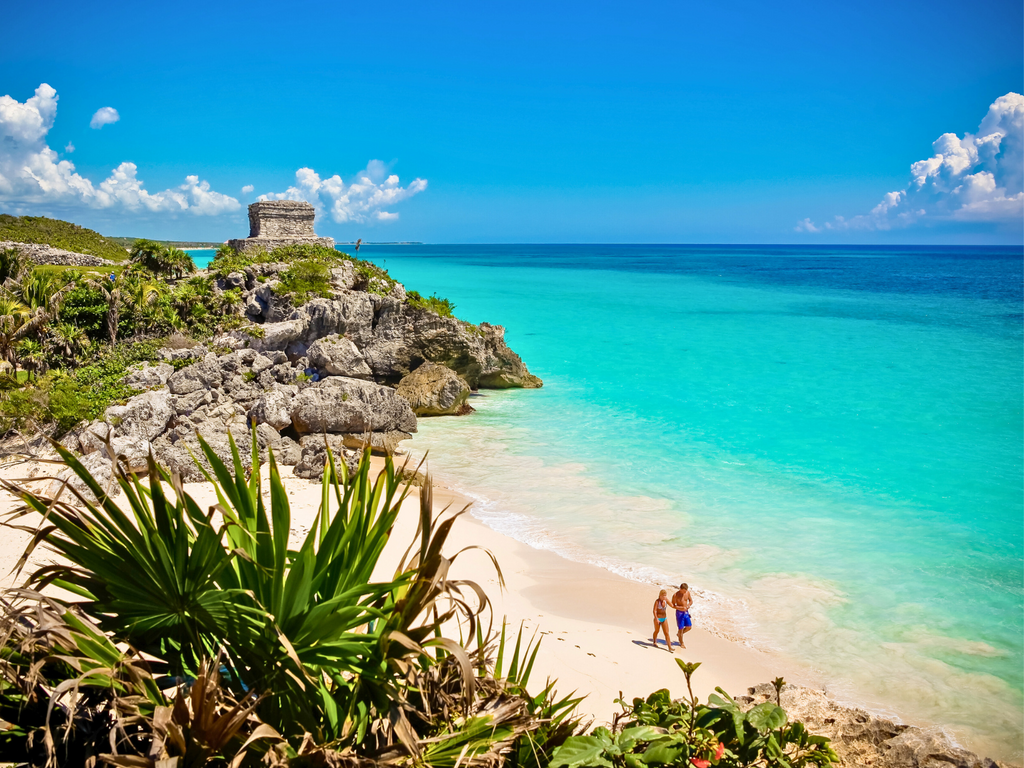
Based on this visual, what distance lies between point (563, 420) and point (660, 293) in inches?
1573

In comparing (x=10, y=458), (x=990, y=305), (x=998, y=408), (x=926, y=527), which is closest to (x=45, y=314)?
(x=10, y=458)

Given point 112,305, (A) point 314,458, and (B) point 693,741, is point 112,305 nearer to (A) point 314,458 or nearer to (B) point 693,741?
(A) point 314,458

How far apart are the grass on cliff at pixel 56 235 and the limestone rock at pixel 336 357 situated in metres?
16.5

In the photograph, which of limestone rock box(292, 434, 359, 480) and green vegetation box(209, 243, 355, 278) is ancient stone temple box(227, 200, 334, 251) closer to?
green vegetation box(209, 243, 355, 278)

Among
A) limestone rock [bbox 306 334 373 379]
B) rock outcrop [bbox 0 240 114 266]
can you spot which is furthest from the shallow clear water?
rock outcrop [bbox 0 240 114 266]

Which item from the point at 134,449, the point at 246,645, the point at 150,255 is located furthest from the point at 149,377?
the point at 246,645

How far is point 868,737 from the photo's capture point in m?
4.93

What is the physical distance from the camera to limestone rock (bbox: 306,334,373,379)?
48.1 feet

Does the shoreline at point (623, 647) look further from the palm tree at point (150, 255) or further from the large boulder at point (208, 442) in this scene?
the palm tree at point (150, 255)

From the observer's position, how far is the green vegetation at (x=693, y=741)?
8.27 ft

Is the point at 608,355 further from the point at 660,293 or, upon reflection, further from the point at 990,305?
the point at 990,305

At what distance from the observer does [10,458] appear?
9609mm

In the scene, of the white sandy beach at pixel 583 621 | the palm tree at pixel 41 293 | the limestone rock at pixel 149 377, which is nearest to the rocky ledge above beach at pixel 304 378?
the limestone rock at pixel 149 377

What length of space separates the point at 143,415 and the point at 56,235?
2525cm
